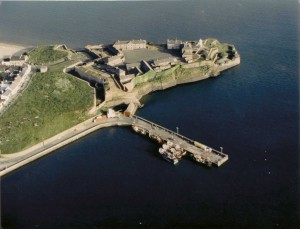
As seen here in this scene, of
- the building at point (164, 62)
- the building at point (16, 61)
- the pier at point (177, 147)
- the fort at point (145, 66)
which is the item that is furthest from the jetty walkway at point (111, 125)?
the building at point (16, 61)

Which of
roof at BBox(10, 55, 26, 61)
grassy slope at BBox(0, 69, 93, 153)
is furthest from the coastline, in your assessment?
grassy slope at BBox(0, 69, 93, 153)

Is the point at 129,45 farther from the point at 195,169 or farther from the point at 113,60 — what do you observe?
the point at 195,169

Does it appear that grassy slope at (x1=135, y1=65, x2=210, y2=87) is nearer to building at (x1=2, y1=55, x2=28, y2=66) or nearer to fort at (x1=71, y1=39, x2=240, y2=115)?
fort at (x1=71, y1=39, x2=240, y2=115)

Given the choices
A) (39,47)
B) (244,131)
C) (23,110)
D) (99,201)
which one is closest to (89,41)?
(39,47)

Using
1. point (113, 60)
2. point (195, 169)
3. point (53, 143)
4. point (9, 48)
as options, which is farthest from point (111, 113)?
point (9, 48)

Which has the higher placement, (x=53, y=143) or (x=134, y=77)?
(x=134, y=77)

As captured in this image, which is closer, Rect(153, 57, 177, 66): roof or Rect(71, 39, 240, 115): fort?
Rect(71, 39, 240, 115): fort
